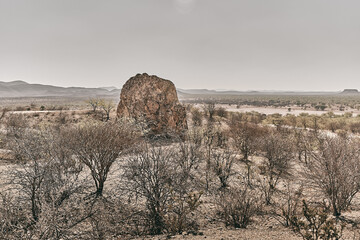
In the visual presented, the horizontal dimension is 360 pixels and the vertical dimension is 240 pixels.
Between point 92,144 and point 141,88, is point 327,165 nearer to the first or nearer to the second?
point 92,144

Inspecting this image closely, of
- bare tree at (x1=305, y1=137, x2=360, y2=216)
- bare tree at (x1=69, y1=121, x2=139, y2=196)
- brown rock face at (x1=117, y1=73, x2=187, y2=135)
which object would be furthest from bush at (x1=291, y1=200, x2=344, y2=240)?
brown rock face at (x1=117, y1=73, x2=187, y2=135)

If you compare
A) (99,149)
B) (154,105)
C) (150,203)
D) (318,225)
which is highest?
(154,105)

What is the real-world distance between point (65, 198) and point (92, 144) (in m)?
2.07

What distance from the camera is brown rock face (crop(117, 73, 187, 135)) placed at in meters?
17.5

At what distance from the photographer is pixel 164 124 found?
17.6 m

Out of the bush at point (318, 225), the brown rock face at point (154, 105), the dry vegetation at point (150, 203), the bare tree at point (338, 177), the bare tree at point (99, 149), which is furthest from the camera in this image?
the brown rock face at point (154, 105)

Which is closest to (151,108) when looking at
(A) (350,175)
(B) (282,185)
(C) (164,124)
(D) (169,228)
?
(C) (164,124)

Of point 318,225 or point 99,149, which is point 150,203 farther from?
point 318,225

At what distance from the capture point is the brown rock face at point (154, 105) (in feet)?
57.5

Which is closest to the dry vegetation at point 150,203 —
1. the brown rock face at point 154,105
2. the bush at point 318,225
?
the bush at point 318,225

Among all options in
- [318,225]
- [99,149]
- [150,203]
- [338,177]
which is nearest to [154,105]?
[99,149]

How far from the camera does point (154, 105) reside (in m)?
17.7

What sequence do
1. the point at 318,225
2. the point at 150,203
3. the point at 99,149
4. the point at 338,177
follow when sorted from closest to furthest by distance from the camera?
the point at 318,225, the point at 150,203, the point at 338,177, the point at 99,149

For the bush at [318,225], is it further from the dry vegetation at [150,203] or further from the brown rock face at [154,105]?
the brown rock face at [154,105]
